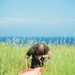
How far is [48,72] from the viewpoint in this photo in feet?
28.1

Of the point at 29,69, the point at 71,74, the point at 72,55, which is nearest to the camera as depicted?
the point at 71,74

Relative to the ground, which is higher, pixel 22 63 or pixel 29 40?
pixel 29 40

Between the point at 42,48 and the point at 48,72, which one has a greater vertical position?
the point at 42,48

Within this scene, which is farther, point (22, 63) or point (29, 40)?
point (29, 40)

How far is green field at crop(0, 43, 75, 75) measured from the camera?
8398 mm

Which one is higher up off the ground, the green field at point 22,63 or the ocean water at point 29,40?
the ocean water at point 29,40

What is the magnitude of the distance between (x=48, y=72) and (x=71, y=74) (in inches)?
28.6

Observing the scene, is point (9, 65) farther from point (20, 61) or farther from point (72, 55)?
point (72, 55)

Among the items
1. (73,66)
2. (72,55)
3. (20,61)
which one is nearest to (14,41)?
(20,61)

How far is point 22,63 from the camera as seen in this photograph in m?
9.31

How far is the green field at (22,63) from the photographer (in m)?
8.40

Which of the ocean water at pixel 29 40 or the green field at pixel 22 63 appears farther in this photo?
the ocean water at pixel 29 40

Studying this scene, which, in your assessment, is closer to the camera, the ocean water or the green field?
the green field

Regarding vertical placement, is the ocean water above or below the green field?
above
